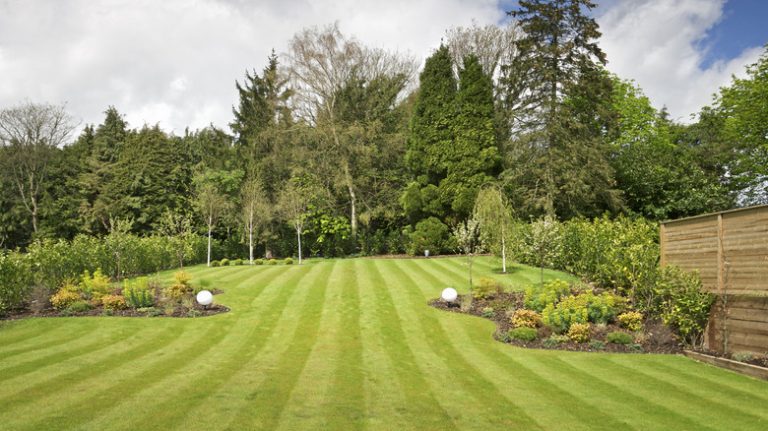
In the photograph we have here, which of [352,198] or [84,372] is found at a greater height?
[352,198]

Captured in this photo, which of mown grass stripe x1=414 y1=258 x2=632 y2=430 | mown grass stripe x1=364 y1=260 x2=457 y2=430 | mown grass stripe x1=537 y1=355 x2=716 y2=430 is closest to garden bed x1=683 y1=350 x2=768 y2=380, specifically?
mown grass stripe x1=537 y1=355 x2=716 y2=430

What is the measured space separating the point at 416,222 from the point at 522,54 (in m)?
13.2

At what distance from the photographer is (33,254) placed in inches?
669

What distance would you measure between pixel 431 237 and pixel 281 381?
23.3 m

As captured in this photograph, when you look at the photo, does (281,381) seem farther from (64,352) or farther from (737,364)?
(737,364)

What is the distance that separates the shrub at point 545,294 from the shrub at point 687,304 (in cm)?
326

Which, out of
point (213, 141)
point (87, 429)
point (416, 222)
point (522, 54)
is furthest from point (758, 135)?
point (213, 141)

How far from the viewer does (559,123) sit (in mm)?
30141

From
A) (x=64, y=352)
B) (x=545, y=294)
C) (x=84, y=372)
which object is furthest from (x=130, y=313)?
(x=545, y=294)

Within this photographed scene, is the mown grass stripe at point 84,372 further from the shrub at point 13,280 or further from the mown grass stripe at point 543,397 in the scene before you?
the mown grass stripe at point 543,397

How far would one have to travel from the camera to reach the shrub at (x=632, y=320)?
518 inches

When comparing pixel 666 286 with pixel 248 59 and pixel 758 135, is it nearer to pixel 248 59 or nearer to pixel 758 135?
pixel 758 135

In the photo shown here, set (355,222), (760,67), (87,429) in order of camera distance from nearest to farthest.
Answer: (87,429) → (760,67) → (355,222)

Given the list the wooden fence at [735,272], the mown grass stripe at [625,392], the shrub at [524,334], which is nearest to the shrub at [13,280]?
the shrub at [524,334]
